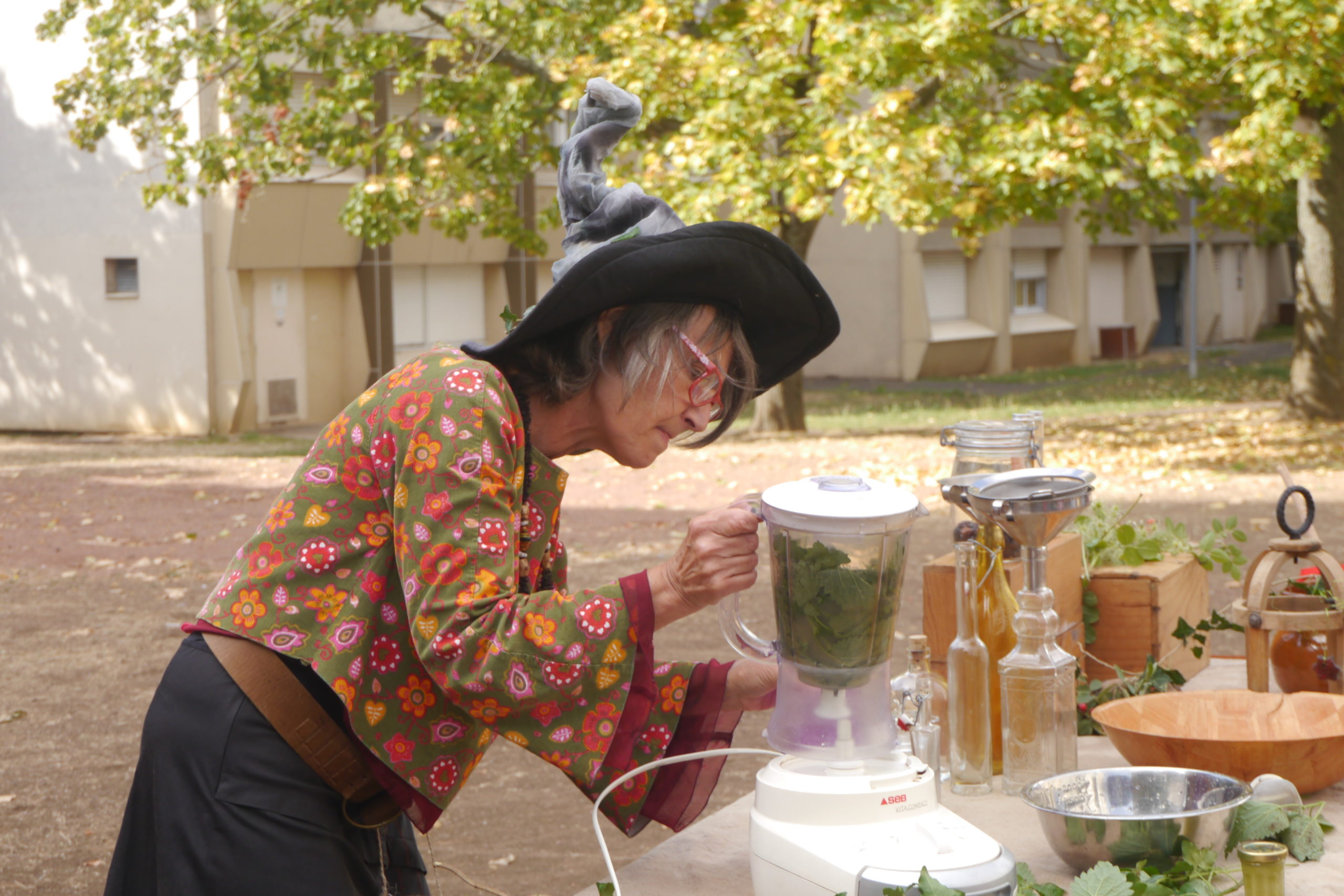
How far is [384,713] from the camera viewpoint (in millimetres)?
1872

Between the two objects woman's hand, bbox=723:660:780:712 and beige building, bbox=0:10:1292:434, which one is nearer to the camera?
woman's hand, bbox=723:660:780:712

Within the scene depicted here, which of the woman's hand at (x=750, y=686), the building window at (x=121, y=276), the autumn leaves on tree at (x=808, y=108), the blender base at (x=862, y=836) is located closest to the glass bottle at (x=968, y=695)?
the woman's hand at (x=750, y=686)

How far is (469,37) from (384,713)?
12.9 m

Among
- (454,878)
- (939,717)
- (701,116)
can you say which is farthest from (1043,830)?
(701,116)

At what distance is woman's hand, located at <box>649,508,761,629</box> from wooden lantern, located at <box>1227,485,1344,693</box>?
3.87 ft

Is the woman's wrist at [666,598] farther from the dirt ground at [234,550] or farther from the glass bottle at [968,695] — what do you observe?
the dirt ground at [234,550]

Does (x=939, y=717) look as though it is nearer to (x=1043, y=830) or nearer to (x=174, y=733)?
(x=1043, y=830)

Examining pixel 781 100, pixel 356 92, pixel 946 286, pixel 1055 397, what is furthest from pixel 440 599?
pixel 946 286

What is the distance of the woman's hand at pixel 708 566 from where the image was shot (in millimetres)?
1676

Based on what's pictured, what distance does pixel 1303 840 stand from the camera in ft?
6.03

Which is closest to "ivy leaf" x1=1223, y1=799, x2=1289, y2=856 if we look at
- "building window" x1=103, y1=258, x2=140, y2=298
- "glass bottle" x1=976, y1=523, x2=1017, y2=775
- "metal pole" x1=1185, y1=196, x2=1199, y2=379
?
"glass bottle" x1=976, y1=523, x2=1017, y2=775

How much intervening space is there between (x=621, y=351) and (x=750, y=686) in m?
0.56

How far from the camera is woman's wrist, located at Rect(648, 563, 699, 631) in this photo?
172cm

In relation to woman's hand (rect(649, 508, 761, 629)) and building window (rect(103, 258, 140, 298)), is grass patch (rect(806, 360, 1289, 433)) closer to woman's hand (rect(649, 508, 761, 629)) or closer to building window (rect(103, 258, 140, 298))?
building window (rect(103, 258, 140, 298))
